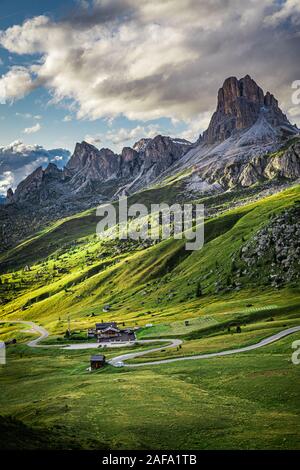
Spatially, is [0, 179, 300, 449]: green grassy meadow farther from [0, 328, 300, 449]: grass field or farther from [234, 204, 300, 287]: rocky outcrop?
[234, 204, 300, 287]: rocky outcrop

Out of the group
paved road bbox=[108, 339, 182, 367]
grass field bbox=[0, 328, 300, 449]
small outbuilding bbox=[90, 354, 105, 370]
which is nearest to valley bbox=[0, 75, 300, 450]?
grass field bbox=[0, 328, 300, 449]

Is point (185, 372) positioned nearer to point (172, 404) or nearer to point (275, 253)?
point (172, 404)

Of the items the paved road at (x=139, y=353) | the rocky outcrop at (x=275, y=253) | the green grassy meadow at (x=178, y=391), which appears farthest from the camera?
the rocky outcrop at (x=275, y=253)

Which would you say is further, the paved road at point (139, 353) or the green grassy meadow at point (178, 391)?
the paved road at point (139, 353)

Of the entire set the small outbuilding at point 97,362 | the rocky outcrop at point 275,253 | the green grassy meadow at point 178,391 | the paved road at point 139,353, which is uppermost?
the rocky outcrop at point 275,253

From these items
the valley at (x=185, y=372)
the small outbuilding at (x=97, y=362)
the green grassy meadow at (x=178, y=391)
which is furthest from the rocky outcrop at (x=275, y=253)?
the small outbuilding at (x=97, y=362)

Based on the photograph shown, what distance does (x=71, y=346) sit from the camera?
13900 cm

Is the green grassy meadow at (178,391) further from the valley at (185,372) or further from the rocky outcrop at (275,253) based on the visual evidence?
the rocky outcrop at (275,253)

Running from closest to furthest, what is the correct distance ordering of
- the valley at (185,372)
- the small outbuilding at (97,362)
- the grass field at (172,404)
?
the grass field at (172,404), the valley at (185,372), the small outbuilding at (97,362)

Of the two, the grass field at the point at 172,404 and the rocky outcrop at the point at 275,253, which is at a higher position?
the rocky outcrop at the point at 275,253

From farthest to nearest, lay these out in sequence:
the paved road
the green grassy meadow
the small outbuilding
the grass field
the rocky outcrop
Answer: the rocky outcrop → the paved road → the small outbuilding → the green grassy meadow → the grass field
